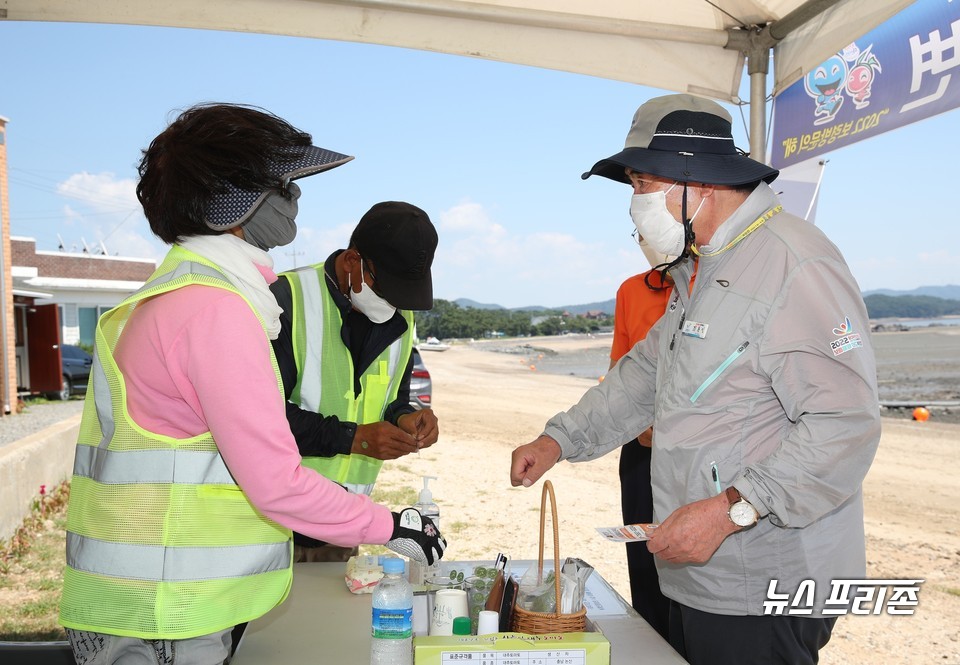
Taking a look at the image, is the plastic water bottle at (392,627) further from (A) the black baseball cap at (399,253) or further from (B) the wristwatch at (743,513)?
(A) the black baseball cap at (399,253)

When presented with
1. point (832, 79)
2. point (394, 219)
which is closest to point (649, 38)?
point (832, 79)

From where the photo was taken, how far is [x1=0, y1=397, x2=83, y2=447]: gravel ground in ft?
34.9

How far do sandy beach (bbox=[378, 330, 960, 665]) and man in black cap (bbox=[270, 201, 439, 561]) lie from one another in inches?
128

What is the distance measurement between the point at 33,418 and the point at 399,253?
12.7 metres

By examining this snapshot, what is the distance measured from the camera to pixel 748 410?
76.4 inches

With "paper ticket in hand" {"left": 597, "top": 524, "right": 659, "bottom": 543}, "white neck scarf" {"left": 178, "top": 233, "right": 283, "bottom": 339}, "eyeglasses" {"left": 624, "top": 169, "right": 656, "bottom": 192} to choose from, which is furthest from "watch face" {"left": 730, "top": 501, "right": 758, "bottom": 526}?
"white neck scarf" {"left": 178, "top": 233, "right": 283, "bottom": 339}

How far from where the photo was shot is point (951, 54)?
2.93 m

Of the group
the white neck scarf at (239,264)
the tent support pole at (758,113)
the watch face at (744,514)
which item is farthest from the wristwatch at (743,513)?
the tent support pole at (758,113)

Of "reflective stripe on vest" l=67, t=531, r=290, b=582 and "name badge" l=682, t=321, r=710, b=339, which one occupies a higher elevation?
"name badge" l=682, t=321, r=710, b=339

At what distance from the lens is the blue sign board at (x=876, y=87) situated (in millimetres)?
2965

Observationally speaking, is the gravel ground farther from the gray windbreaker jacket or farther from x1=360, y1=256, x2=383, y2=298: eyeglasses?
the gray windbreaker jacket

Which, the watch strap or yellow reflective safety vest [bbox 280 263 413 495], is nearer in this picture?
the watch strap

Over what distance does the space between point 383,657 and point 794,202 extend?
10.1 feet

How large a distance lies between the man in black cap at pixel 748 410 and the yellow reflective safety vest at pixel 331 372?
43.5 inches
